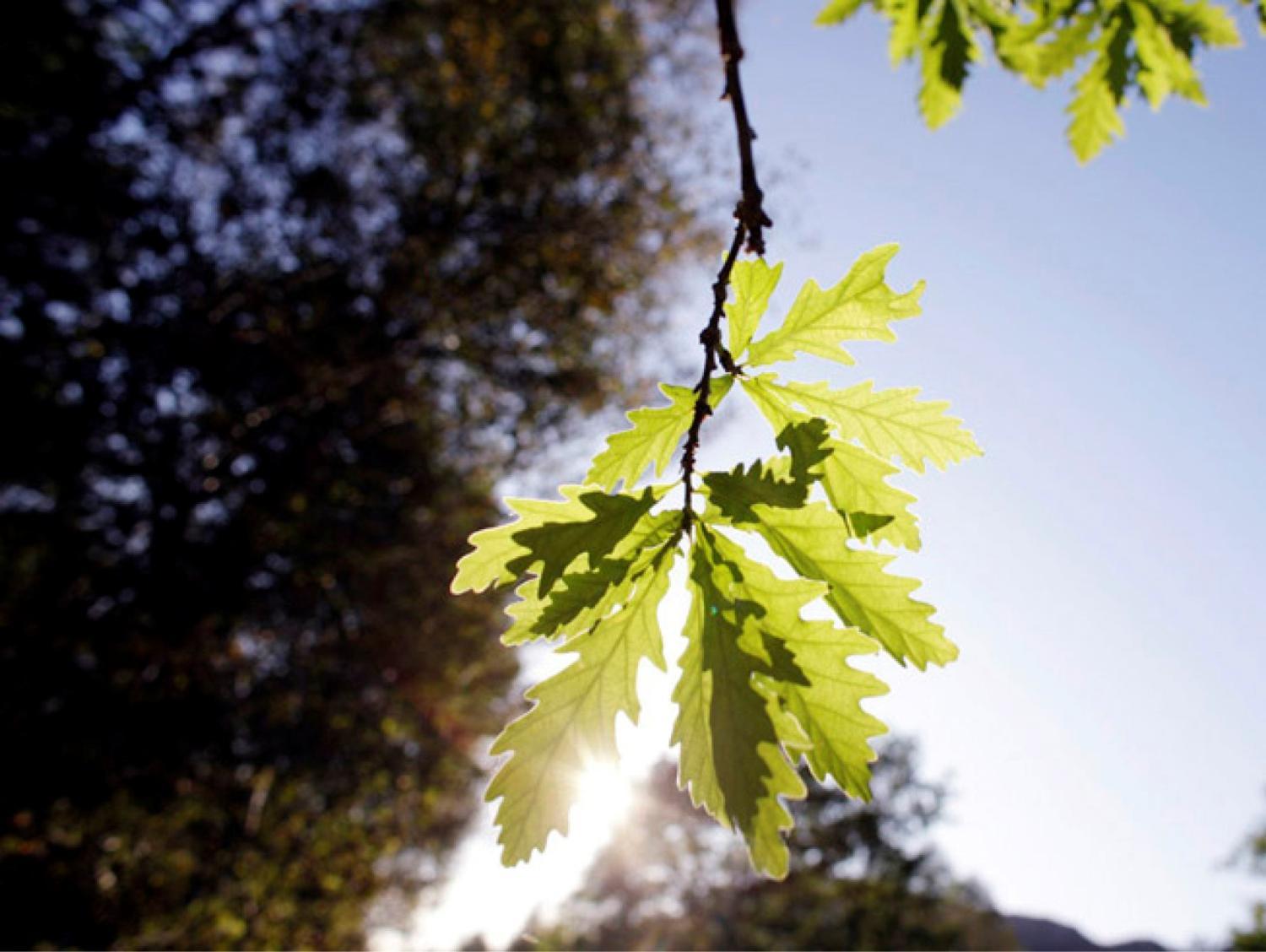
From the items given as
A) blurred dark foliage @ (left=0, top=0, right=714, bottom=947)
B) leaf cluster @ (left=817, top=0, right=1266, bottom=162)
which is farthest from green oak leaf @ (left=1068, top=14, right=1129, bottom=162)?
blurred dark foliage @ (left=0, top=0, right=714, bottom=947)

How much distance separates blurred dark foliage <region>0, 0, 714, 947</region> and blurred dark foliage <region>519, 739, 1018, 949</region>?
1709cm

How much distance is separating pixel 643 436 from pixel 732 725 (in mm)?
464

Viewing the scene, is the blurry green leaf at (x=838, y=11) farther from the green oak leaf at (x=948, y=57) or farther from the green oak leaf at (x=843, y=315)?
the green oak leaf at (x=843, y=315)

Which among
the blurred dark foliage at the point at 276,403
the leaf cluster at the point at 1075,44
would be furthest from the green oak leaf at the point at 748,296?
the blurred dark foliage at the point at 276,403

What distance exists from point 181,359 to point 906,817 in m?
30.4

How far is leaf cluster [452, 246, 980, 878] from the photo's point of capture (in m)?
1.13

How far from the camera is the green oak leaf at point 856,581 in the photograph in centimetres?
113

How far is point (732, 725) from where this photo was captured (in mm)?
1126

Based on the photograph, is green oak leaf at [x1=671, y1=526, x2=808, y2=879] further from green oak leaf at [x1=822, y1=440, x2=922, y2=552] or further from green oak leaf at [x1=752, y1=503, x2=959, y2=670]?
green oak leaf at [x1=822, y1=440, x2=922, y2=552]

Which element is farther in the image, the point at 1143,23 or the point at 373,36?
the point at 373,36

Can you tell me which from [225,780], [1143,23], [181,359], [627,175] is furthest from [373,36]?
[1143,23]

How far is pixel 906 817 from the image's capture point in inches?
1188

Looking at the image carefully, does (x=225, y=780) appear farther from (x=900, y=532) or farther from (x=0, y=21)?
(x=900, y=532)

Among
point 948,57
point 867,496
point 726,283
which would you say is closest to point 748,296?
point 726,283
